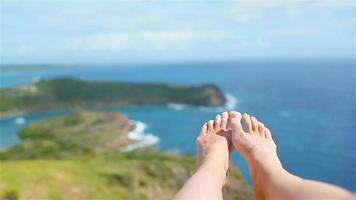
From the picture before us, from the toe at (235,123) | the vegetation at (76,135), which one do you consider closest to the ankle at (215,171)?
the toe at (235,123)

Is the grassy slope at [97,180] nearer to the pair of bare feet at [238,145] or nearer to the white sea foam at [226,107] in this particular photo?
the pair of bare feet at [238,145]

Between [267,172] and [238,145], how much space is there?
62 centimetres

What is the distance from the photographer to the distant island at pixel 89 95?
45.9 meters

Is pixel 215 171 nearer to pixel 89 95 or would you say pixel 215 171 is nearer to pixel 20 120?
pixel 20 120

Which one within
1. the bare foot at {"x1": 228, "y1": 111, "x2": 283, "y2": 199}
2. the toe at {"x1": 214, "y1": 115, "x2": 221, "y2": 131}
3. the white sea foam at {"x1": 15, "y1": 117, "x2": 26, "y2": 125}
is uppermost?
the white sea foam at {"x1": 15, "y1": 117, "x2": 26, "y2": 125}

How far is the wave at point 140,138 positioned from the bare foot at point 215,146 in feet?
78.3

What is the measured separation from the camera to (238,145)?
3.09 m

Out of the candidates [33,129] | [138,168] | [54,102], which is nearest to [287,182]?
[138,168]

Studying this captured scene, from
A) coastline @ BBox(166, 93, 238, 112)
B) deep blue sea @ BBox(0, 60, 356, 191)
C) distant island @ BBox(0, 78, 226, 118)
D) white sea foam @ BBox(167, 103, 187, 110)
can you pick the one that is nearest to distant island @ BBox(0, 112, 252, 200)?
deep blue sea @ BBox(0, 60, 356, 191)

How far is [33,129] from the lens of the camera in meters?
32.9

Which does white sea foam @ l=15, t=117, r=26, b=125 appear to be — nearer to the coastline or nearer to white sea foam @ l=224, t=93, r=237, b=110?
the coastline

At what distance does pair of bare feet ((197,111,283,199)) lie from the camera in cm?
263

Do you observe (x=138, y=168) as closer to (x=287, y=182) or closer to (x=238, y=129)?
(x=238, y=129)

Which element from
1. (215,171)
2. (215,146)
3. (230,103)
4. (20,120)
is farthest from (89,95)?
(215,171)
